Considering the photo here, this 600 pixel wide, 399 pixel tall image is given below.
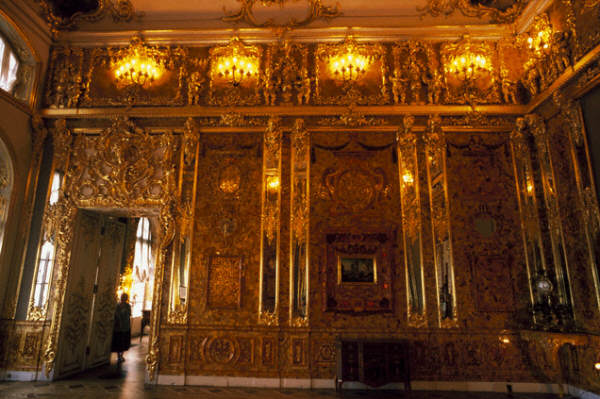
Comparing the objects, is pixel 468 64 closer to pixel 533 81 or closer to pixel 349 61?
pixel 533 81

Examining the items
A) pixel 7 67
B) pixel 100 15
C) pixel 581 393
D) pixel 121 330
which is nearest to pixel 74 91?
pixel 7 67

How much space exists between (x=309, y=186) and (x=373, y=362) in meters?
3.25

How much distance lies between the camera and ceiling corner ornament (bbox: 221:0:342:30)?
296 inches

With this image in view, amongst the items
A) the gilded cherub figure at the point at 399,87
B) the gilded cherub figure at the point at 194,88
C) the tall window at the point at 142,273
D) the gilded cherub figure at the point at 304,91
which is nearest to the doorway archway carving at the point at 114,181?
the gilded cherub figure at the point at 194,88

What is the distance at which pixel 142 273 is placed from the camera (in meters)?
12.9

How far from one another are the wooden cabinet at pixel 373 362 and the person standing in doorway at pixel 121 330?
492cm

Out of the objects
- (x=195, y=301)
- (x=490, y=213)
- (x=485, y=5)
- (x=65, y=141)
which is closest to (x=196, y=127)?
(x=65, y=141)

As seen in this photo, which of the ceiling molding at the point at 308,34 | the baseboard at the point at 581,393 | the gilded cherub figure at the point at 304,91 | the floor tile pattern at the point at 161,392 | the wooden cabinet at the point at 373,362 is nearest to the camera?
the baseboard at the point at 581,393

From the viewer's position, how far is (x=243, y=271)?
6656mm

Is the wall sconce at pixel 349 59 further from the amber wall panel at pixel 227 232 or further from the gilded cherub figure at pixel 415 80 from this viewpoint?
the amber wall panel at pixel 227 232

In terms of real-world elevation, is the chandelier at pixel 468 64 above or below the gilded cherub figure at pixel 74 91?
above

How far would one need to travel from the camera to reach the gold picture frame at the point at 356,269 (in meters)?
6.55

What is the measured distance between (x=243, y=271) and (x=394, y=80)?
4845 mm

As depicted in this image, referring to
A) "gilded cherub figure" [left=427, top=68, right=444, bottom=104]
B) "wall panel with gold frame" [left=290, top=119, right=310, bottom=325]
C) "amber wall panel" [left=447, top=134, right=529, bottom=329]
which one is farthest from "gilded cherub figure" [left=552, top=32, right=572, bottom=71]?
"wall panel with gold frame" [left=290, top=119, right=310, bottom=325]
